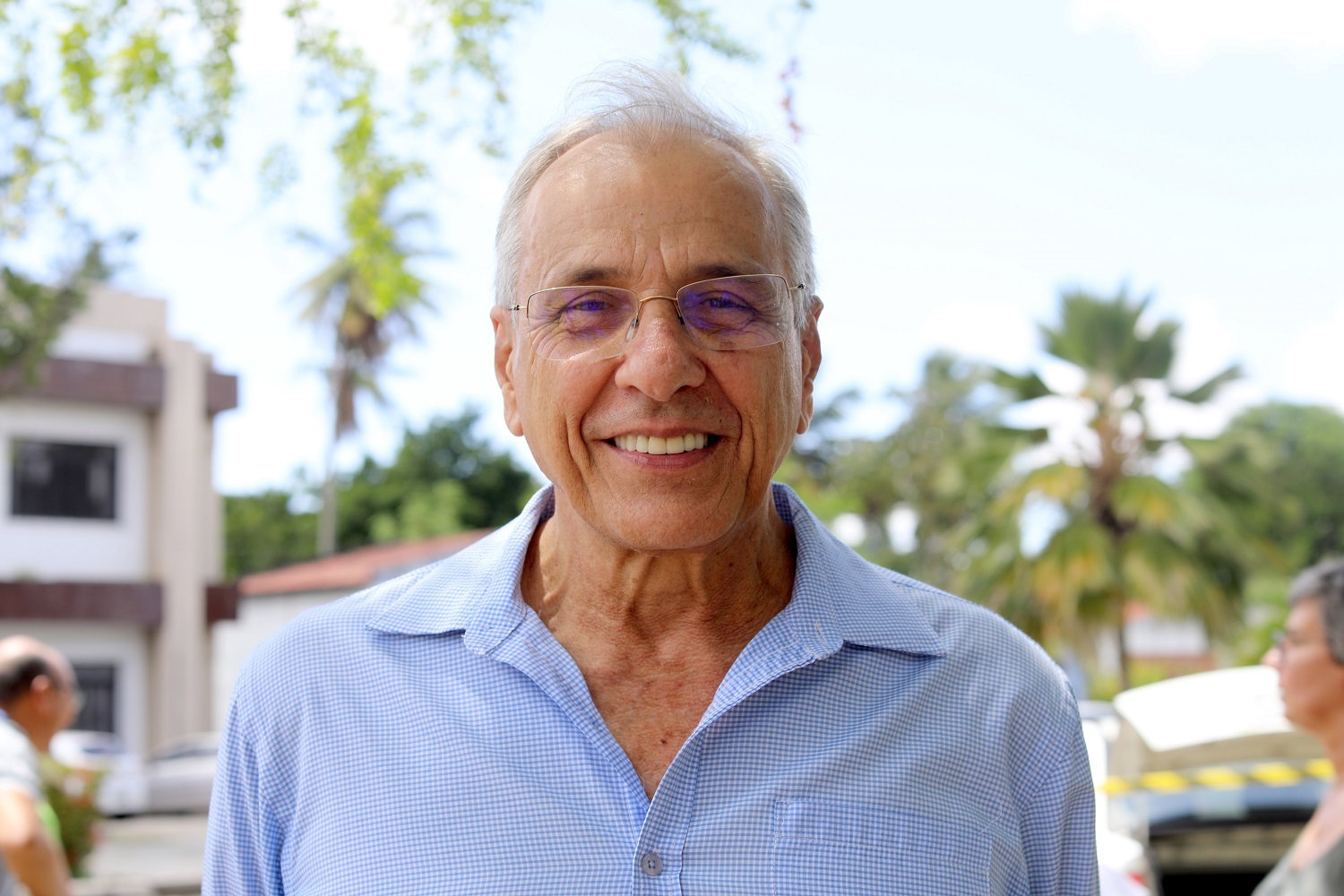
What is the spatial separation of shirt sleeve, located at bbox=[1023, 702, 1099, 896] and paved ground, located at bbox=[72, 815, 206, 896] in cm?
786

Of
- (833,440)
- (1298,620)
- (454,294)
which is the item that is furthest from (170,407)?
(1298,620)

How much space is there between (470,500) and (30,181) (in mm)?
33627

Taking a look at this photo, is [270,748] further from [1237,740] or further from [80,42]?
[1237,740]

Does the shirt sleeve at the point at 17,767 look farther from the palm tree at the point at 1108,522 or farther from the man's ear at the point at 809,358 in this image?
the palm tree at the point at 1108,522

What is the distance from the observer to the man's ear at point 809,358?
7.64ft

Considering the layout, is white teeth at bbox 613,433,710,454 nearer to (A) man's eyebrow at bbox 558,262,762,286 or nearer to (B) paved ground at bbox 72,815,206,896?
(A) man's eyebrow at bbox 558,262,762,286

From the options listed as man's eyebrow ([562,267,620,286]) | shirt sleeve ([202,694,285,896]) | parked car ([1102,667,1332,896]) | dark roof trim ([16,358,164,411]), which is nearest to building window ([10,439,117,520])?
dark roof trim ([16,358,164,411])

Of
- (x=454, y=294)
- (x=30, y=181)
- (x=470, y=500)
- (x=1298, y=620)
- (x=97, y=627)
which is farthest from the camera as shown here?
(x=470, y=500)

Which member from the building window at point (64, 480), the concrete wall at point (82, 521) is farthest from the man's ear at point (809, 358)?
the building window at point (64, 480)

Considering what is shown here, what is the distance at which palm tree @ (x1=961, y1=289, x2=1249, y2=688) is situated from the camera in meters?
19.6

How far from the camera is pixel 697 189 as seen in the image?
83.3 inches

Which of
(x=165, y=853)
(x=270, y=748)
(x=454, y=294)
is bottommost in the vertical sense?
(x=165, y=853)

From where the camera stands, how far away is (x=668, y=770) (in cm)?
196

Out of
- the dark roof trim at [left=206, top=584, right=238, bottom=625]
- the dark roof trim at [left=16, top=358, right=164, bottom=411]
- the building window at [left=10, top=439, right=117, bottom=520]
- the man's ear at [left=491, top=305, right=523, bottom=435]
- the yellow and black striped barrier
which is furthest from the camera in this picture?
the dark roof trim at [left=206, top=584, right=238, bottom=625]
